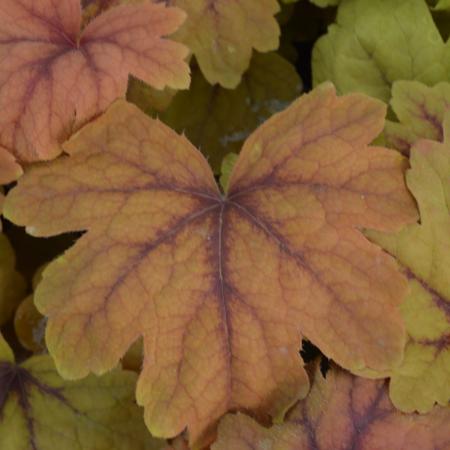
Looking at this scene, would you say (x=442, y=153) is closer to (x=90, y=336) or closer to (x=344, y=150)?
(x=344, y=150)

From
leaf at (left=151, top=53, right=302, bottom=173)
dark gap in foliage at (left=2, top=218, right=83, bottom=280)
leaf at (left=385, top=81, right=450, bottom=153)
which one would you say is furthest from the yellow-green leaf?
leaf at (left=385, top=81, right=450, bottom=153)

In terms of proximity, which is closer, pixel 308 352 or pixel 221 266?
pixel 221 266

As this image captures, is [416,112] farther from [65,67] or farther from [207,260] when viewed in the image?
[65,67]

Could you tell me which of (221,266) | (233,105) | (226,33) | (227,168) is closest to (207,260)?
(221,266)

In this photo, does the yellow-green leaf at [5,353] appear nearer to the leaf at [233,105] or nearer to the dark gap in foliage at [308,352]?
the dark gap in foliage at [308,352]

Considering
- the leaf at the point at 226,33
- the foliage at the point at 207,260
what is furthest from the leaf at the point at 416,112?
the leaf at the point at 226,33

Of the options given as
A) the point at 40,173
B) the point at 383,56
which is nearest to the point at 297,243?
the point at 40,173
